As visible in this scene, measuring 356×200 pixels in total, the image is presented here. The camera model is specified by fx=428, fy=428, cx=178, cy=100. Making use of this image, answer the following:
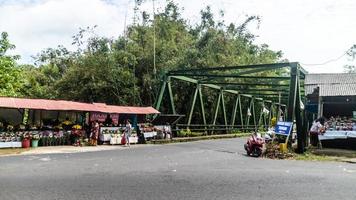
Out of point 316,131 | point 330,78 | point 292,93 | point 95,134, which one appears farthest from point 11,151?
point 330,78

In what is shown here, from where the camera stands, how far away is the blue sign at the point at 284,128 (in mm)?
19625

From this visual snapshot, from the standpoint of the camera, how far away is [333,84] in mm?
31672

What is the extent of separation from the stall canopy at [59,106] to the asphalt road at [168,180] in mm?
6457

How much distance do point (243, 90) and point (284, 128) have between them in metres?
17.8

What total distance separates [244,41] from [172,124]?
79.1 ft

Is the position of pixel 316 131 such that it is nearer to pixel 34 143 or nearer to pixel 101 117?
pixel 101 117

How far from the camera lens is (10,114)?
23781 mm

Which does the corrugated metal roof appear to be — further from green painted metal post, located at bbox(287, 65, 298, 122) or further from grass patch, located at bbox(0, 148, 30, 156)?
grass patch, located at bbox(0, 148, 30, 156)

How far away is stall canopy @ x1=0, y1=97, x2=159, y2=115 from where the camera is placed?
20.5m

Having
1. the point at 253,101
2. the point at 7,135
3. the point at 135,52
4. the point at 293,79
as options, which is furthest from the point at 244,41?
the point at 7,135

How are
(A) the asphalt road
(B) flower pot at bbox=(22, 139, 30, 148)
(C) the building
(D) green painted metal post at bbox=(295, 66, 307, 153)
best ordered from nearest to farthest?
1. (A) the asphalt road
2. (D) green painted metal post at bbox=(295, 66, 307, 153)
3. (B) flower pot at bbox=(22, 139, 30, 148)
4. (C) the building

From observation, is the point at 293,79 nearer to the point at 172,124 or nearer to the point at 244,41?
the point at 172,124

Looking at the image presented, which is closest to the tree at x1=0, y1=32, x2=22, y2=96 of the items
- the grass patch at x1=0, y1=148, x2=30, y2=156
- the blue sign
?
the grass patch at x1=0, y1=148, x2=30, y2=156

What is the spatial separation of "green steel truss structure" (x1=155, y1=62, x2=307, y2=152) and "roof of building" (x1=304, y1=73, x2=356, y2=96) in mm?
1739
